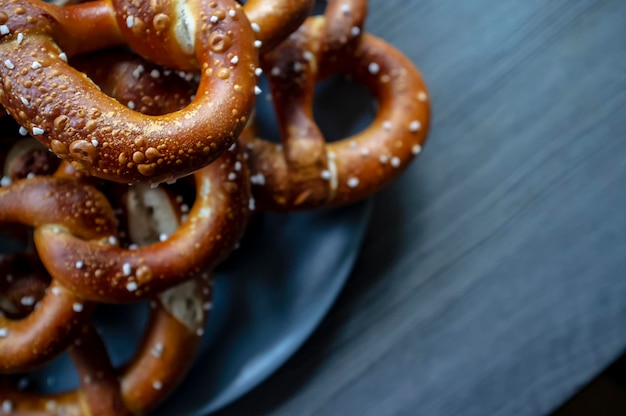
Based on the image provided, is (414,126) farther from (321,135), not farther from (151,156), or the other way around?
(151,156)

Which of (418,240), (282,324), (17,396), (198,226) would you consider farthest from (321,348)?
(17,396)

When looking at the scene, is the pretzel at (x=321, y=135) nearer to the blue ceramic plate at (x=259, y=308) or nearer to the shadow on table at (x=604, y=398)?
the blue ceramic plate at (x=259, y=308)

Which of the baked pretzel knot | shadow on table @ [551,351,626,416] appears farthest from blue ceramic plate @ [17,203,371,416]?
shadow on table @ [551,351,626,416]

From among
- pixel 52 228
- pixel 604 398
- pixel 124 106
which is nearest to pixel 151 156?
Answer: pixel 124 106

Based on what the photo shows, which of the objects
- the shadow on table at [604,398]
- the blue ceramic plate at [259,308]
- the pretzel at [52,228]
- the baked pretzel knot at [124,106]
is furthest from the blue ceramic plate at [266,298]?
the shadow on table at [604,398]

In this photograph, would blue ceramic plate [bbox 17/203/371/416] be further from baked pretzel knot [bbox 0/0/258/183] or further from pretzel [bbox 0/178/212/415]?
baked pretzel knot [bbox 0/0/258/183]

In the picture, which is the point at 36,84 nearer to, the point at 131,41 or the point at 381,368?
the point at 131,41

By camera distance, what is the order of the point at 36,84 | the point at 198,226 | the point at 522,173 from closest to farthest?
the point at 36,84, the point at 198,226, the point at 522,173
